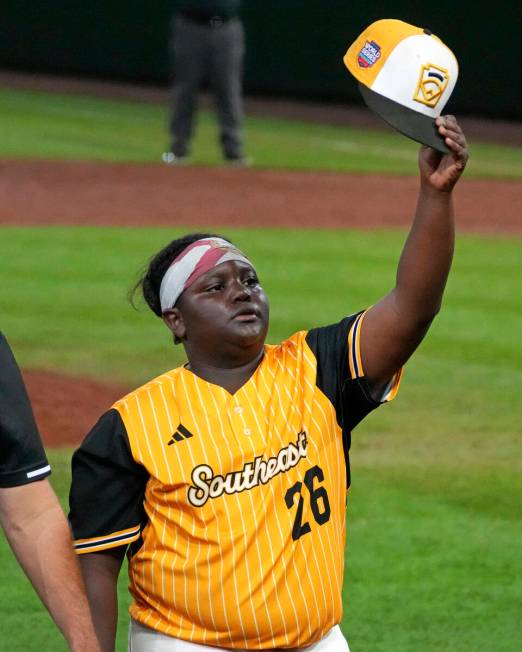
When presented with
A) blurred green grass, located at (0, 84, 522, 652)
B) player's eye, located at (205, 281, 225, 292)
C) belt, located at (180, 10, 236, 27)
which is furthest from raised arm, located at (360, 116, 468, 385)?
belt, located at (180, 10, 236, 27)

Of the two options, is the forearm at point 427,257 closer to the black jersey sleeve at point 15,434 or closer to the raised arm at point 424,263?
the raised arm at point 424,263

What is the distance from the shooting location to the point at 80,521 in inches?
137

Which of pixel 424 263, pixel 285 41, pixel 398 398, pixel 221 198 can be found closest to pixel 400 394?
pixel 398 398

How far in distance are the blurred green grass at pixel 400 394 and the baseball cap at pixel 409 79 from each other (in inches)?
85.7

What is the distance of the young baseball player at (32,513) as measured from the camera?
3.25 meters

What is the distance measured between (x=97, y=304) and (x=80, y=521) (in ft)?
23.4

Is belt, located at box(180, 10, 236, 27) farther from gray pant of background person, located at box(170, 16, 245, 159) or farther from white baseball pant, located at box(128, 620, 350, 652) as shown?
white baseball pant, located at box(128, 620, 350, 652)

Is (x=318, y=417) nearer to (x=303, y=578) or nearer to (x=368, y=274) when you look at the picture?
(x=303, y=578)

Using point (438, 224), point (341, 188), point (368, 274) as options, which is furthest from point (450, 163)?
point (341, 188)

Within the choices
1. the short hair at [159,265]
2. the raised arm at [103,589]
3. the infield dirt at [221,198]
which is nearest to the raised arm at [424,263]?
the short hair at [159,265]

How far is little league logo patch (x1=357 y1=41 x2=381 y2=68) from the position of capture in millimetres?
3457

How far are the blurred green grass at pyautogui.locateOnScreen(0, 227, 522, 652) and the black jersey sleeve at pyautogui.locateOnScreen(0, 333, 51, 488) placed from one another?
5.88 feet

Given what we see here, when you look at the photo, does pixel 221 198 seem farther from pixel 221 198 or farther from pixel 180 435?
pixel 180 435

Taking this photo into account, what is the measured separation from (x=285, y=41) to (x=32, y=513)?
2285 centimetres
